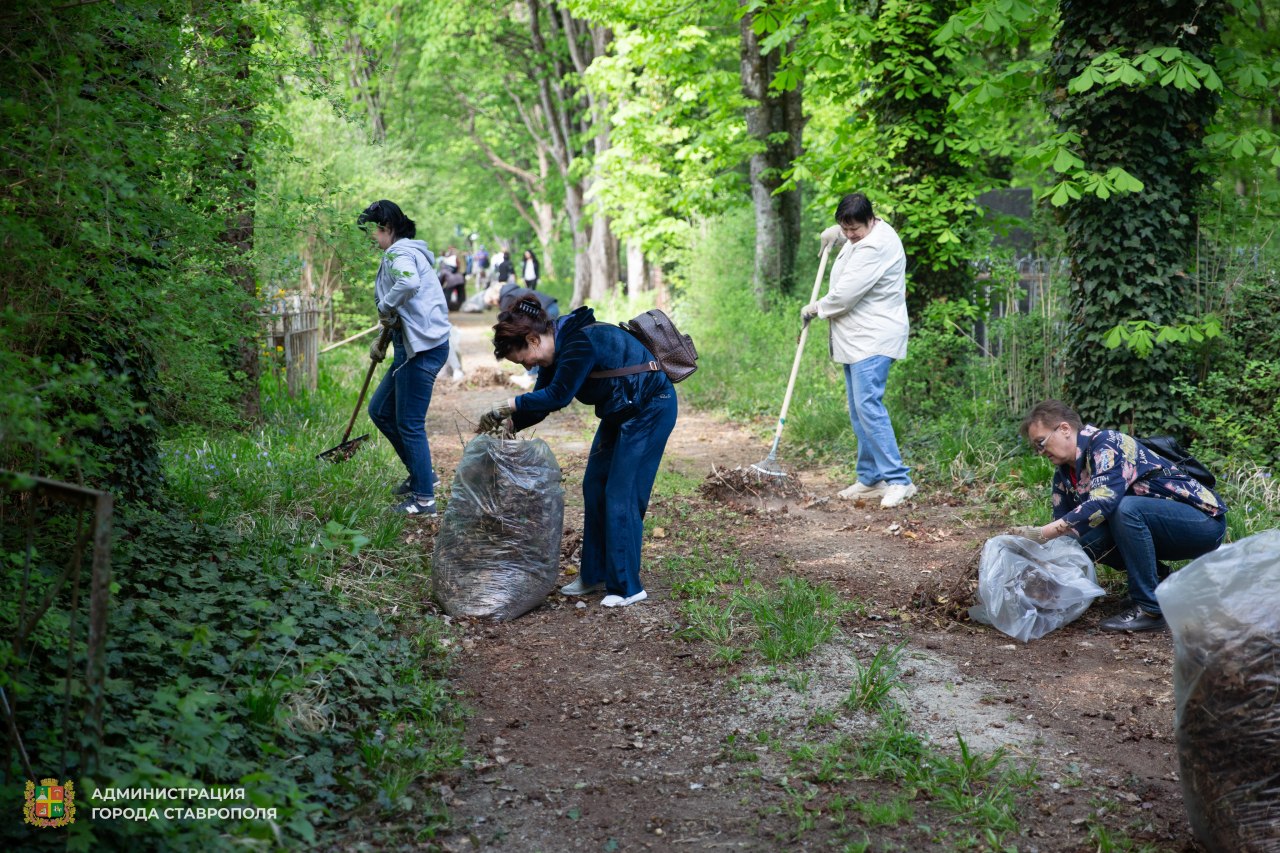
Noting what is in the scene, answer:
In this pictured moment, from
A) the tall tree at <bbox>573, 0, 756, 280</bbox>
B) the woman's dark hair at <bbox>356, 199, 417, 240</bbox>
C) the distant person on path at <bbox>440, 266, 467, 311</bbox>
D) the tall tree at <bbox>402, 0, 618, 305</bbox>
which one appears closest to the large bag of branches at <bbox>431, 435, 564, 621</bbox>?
the woman's dark hair at <bbox>356, 199, 417, 240</bbox>

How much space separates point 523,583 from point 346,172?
10.8 metres

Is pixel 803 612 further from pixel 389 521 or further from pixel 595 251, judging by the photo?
pixel 595 251

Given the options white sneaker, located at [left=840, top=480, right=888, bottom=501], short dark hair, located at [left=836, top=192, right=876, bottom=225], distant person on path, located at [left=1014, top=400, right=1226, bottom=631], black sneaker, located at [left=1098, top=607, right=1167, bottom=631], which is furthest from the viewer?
white sneaker, located at [left=840, top=480, right=888, bottom=501]

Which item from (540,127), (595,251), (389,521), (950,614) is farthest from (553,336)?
(540,127)

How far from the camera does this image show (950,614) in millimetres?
5246

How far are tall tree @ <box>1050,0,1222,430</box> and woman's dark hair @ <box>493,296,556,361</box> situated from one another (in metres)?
3.66

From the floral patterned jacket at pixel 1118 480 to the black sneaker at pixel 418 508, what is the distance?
12.6 ft

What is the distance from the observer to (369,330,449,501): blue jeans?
667cm

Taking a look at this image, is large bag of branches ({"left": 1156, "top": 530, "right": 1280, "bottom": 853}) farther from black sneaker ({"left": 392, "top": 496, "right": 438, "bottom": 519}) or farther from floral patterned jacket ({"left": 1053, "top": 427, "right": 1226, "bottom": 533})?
black sneaker ({"left": 392, "top": 496, "right": 438, "bottom": 519})

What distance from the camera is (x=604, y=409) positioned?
17.4 feet

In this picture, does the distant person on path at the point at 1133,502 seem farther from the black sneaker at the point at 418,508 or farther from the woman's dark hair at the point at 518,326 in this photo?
the black sneaker at the point at 418,508

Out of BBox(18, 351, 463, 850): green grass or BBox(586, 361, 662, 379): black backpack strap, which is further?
BBox(586, 361, 662, 379): black backpack strap

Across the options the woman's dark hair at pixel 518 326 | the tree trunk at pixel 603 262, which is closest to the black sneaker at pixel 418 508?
the woman's dark hair at pixel 518 326

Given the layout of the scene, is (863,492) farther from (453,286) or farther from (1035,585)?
(453,286)
